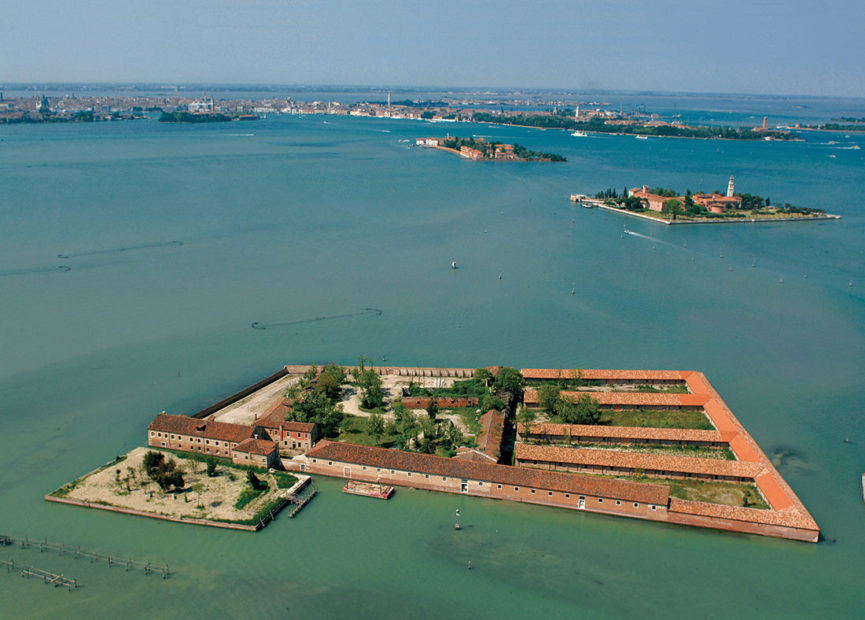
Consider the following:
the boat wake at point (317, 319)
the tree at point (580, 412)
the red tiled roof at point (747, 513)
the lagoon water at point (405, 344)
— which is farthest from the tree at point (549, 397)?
the boat wake at point (317, 319)

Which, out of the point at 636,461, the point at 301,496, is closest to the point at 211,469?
the point at 301,496

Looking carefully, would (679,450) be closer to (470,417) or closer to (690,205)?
(470,417)

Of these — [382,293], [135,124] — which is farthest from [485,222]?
[135,124]

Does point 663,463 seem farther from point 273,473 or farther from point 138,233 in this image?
point 138,233

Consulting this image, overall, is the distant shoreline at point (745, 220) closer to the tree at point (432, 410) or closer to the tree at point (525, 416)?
the tree at point (525, 416)

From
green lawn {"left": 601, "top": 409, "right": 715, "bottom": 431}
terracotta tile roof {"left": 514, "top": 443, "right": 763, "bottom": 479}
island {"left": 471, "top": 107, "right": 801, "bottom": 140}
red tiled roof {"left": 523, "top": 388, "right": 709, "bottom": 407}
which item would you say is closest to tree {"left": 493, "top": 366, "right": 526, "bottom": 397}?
red tiled roof {"left": 523, "top": 388, "right": 709, "bottom": 407}

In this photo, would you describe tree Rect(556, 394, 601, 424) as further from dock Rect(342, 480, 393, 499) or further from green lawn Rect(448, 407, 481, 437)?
dock Rect(342, 480, 393, 499)
